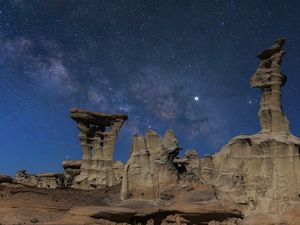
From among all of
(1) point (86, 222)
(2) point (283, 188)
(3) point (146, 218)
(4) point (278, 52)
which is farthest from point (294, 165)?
(1) point (86, 222)

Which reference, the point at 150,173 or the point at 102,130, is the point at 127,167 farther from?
the point at 102,130

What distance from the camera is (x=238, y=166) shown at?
25.0 metres

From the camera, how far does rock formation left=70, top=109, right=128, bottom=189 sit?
1544 inches

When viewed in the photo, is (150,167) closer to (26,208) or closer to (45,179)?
(26,208)

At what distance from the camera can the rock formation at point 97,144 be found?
129 feet

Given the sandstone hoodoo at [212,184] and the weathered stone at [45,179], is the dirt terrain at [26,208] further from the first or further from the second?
the weathered stone at [45,179]

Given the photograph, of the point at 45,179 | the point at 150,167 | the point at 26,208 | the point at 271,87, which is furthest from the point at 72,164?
the point at 271,87

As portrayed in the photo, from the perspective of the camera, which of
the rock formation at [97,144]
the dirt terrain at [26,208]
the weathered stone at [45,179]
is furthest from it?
the weathered stone at [45,179]

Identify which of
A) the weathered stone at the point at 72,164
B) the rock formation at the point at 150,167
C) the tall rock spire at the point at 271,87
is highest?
the tall rock spire at the point at 271,87

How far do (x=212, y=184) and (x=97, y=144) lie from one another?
18.6 metres

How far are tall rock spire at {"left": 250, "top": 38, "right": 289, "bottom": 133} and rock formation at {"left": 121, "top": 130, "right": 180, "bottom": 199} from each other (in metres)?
6.36

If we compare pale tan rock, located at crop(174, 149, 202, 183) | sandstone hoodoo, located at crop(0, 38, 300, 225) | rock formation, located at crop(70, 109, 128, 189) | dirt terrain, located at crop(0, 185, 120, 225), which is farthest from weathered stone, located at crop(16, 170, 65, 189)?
pale tan rock, located at crop(174, 149, 202, 183)

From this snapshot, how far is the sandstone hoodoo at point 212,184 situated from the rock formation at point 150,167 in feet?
0.20

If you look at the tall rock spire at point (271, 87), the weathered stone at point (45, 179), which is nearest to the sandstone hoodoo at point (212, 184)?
the tall rock spire at point (271, 87)
